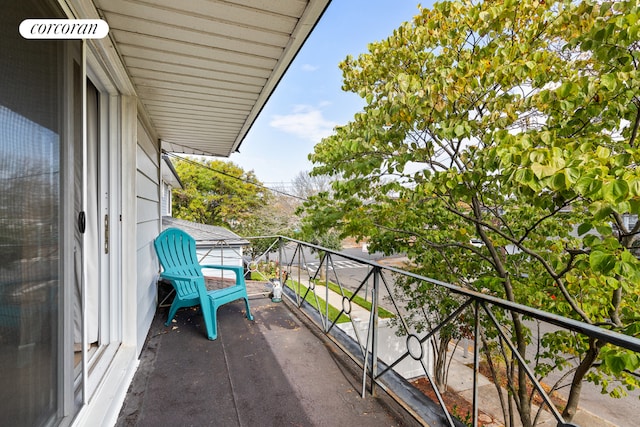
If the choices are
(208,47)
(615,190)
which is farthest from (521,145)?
(208,47)

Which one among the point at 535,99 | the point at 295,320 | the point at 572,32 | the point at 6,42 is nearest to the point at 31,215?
the point at 6,42

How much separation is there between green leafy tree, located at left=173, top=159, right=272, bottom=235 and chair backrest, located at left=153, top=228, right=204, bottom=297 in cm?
1196

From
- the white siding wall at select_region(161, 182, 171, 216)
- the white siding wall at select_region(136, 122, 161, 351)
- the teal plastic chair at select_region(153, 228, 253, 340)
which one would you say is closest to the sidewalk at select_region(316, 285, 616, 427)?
the teal plastic chair at select_region(153, 228, 253, 340)

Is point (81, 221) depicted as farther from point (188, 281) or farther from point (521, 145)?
point (521, 145)

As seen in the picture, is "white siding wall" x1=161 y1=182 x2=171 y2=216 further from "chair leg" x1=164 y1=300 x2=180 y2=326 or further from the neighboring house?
the neighboring house

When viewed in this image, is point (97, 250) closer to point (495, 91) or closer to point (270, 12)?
point (270, 12)

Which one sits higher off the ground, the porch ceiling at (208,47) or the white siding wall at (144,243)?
the porch ceiling at (208,47)

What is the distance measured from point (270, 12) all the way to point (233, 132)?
236 centimetres

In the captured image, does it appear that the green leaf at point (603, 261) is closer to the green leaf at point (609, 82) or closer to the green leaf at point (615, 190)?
the green leaf at point (615, 190)

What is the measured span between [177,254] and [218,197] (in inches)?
494

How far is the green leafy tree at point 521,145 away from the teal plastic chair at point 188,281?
1484 mm

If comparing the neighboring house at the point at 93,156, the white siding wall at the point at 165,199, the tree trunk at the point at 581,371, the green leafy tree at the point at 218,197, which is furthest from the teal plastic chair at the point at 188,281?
the green leafy tree at the point at 218,197

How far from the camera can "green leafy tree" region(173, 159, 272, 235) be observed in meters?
15.4

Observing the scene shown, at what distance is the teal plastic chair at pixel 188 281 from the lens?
114 inches
